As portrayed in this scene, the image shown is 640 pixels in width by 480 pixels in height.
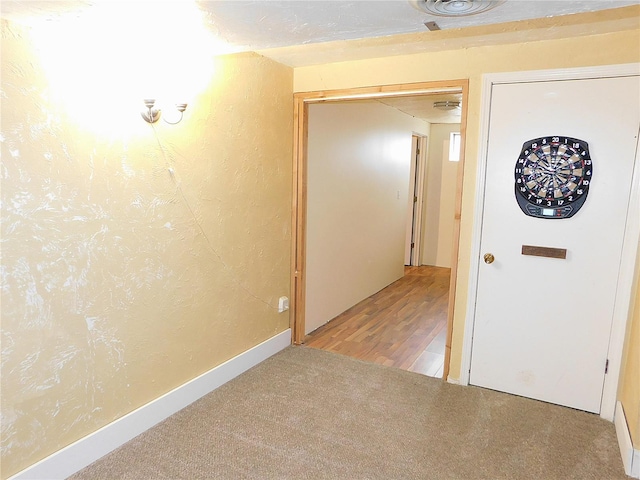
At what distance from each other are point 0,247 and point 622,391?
10.3ft

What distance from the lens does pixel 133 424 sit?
2184mm

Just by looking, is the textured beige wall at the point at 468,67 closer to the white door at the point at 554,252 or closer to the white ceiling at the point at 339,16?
the white door at the point at 554,252

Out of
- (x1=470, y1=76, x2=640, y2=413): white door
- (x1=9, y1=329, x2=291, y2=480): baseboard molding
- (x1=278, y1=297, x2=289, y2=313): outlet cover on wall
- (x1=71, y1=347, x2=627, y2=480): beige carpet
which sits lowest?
(x1=71, y1=347, x2=627, y2=480): beige carpet

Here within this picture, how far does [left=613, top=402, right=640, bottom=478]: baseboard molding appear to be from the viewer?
1979mm

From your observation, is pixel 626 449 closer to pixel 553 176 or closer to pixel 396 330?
pixel 553 176

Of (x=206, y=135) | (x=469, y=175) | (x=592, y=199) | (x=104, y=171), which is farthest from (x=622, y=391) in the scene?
(x=104, y=171)

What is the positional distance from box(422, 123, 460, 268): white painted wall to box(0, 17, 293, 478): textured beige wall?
3992 millimetres

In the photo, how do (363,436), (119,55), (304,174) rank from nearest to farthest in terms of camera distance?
(119,55) → (363,436) → (304,174)

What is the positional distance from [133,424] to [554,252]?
2.54m

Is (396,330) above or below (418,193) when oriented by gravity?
below

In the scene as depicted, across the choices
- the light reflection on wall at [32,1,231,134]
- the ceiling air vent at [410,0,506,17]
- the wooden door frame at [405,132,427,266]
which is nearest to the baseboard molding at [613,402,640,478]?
the ceiling air vent at [410,0,506,17]

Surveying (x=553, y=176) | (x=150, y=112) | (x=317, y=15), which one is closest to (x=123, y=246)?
(x=150, y=112)

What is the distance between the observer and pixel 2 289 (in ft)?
5.30

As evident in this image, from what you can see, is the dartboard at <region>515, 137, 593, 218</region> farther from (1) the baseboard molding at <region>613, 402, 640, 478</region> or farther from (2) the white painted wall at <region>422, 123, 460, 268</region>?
(2) the white painted wall at <region>422, 123, 460, 268</region>
